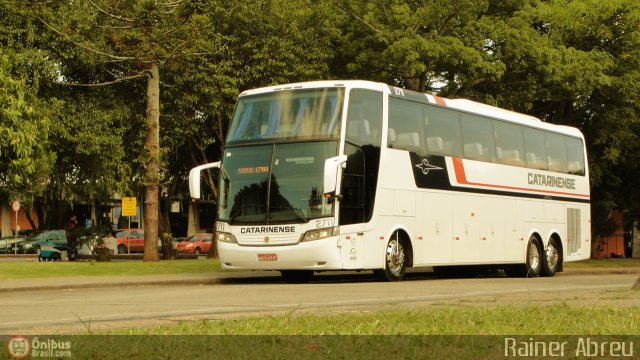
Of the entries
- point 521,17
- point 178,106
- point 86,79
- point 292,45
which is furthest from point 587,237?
point 86,79

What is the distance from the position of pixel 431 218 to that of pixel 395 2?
12332mm

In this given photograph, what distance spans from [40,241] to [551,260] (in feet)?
117

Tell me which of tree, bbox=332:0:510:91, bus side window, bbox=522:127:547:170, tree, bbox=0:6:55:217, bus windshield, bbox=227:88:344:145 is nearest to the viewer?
bus windshield, bbox=227:88:344:145

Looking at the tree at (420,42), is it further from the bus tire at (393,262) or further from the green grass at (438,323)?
the green grass at (438,323)

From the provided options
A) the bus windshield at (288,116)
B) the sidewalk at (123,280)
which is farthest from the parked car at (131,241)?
the bus windshield at (288,116)

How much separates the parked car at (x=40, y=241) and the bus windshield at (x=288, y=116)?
28.7 m

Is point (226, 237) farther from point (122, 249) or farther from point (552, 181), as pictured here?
point (122, 249)

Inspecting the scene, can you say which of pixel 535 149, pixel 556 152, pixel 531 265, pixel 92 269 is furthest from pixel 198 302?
pixel 556 152

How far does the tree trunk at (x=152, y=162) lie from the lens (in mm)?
29109

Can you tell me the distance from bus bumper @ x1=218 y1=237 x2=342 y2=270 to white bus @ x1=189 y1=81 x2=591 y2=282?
2 cm

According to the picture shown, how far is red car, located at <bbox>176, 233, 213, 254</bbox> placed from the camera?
64688 mm

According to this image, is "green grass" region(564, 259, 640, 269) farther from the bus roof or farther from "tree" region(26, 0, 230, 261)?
"tree" region(26, 0, 230, 261)

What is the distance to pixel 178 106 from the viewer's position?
1421 inches

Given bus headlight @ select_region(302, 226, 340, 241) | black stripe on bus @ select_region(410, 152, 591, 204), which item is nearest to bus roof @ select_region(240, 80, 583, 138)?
black stripe on bus @ select_region(410, 152, 591, 204)
